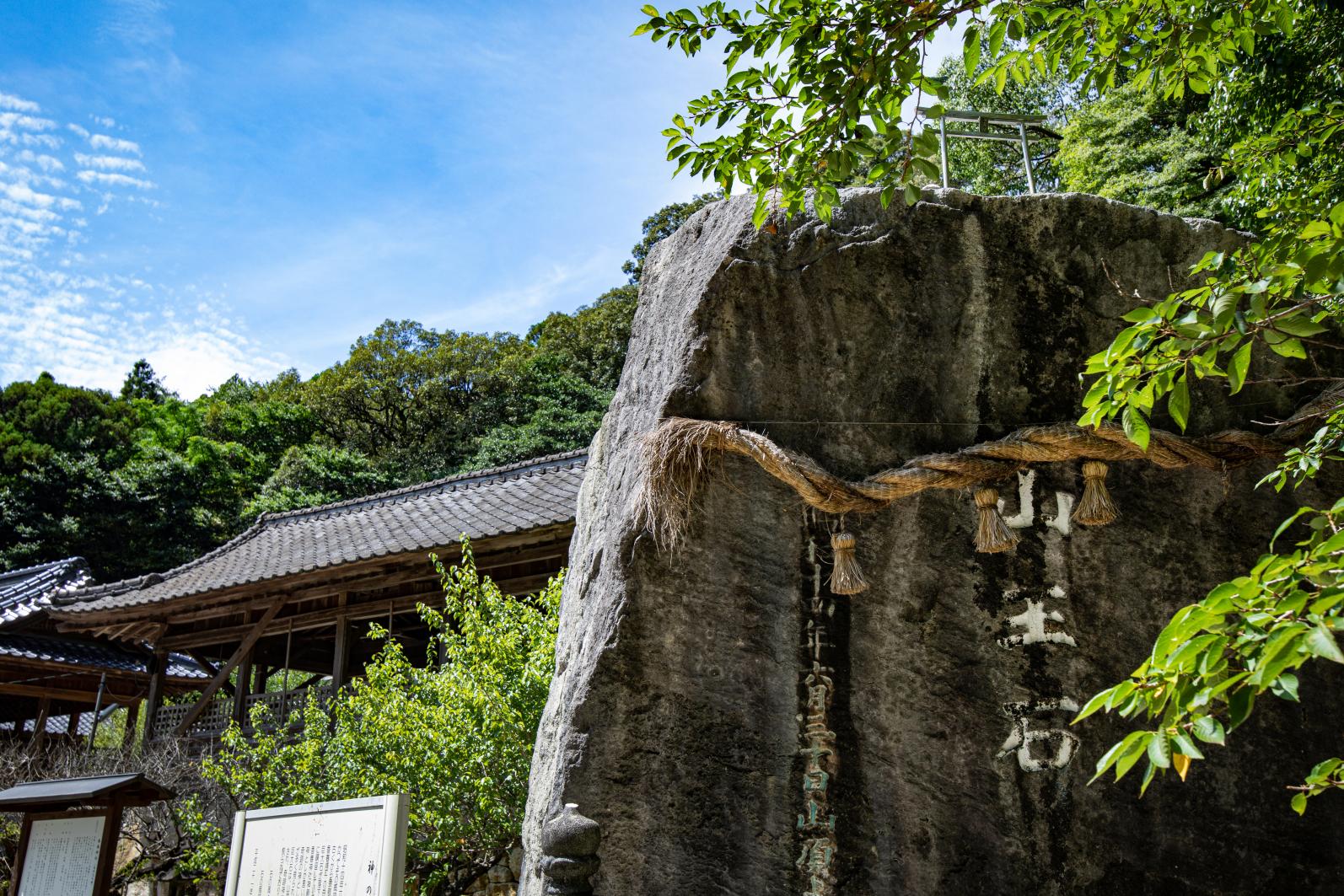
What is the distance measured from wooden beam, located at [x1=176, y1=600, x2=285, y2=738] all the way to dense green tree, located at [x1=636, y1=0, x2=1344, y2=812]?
8.18 meters

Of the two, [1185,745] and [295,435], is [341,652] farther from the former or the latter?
[295,435]

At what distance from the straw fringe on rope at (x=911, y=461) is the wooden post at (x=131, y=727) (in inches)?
368

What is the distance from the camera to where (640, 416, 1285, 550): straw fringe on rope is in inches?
137

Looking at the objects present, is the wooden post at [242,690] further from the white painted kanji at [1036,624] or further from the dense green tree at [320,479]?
the dense green tree at [320,479]

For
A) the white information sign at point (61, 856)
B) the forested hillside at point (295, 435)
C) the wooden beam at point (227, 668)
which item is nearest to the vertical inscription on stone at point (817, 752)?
the white information sign at point (61, 856)

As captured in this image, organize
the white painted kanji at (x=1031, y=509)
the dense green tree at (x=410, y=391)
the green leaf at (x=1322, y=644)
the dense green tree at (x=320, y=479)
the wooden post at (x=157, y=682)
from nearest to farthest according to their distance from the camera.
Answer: the green leaf at (x=1322, y=644)
the white painted kanji at (x=1031, y=509)
the wooden post at (x=157, y=682)
the dense green tree at (x=320, y=479)
the dense green tree at (x=410, y=391)

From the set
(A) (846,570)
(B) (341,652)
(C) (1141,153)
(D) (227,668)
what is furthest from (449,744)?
(C) (1141,153)

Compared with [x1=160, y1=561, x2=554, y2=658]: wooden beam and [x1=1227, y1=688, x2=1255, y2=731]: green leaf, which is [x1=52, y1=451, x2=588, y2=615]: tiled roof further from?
[x1=1227, y1=688, x2=1255, y2=731]: green leaf

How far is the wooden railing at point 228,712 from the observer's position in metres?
9.66

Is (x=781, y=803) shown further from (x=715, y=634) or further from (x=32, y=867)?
(x=32, y=867)

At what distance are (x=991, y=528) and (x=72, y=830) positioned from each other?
546cm

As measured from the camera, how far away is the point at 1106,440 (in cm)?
345

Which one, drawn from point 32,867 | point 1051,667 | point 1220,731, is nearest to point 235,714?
point 32,867

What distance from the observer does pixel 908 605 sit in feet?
11.6
